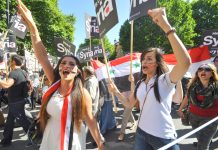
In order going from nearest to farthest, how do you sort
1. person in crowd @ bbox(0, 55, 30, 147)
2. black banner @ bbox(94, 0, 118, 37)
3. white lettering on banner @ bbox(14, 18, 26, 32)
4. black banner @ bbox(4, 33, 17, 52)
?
black banner @ bbox(94, 0, 118, 37) → person in crowd @ bbox(0, 55, 30, 147) → white lettering on banner @ bbox(14, 18, 26, 32) → black banner @ bbox(4, 33, 17, 52)

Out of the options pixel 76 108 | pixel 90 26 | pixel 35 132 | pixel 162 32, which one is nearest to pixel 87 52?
pixel 90 26

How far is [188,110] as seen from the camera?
5.07m

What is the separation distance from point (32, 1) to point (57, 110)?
30110 millimetres

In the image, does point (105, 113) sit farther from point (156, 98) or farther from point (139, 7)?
point (156, 98)

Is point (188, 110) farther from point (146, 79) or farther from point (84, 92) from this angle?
point (84, 92)

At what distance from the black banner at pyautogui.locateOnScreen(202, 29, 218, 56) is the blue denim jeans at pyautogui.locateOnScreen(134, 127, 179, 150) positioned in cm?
556

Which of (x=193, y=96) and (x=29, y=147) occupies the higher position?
(x=193, y=96)

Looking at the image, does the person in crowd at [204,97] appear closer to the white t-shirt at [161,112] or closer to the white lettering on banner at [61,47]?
the white t-shirt at [161,112]

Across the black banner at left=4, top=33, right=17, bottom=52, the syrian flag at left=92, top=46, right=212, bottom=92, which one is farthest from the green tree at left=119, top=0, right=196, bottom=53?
the syrian flag at left=92, top=46, right=212, bottom=92

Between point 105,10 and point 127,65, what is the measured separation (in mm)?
3421

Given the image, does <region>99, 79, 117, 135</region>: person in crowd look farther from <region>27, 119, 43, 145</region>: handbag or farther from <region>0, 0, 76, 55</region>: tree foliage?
<region>0, 0, 76, 55</region>: tree foliage

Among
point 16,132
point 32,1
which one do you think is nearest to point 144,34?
point 32,1

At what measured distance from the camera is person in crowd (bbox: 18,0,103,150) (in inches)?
109

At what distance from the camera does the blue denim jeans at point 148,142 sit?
2.99 m
